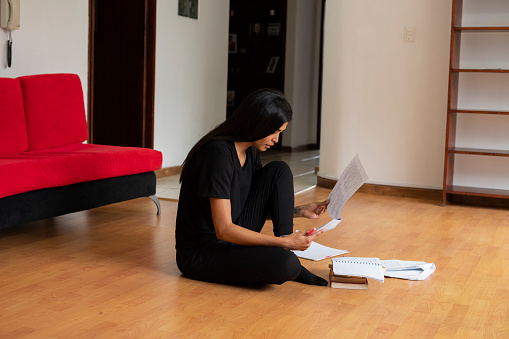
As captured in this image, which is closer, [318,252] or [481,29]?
[318,252]

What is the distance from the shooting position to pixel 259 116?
90.1 inches

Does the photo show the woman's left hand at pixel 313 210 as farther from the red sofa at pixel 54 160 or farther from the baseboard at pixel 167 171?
the baseboard at pixel 167 171

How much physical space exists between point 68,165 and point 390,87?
2.75 m

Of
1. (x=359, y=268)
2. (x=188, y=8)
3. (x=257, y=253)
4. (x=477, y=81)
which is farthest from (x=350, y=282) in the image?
(x=188, y=8)

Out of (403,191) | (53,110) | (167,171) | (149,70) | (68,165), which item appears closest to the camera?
(68,165)

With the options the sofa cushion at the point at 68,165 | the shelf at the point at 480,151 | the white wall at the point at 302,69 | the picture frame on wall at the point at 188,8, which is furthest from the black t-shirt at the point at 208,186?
the white wall at the point at 302,69

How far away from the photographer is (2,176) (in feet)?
9.29

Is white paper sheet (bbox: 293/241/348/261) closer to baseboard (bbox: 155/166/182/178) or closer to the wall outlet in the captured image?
the wall outlet

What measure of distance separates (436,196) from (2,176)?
3.25 metres

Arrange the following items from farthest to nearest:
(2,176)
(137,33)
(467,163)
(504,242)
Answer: (137,33) < (467,163) < (504,242) < (2,176)

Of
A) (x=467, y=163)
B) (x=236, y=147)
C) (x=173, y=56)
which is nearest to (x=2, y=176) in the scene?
(x=236, y=147)

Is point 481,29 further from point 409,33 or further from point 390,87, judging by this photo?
point 390,87

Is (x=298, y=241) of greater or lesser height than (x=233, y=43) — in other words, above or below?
below

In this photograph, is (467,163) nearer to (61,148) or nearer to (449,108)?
(449,108)
